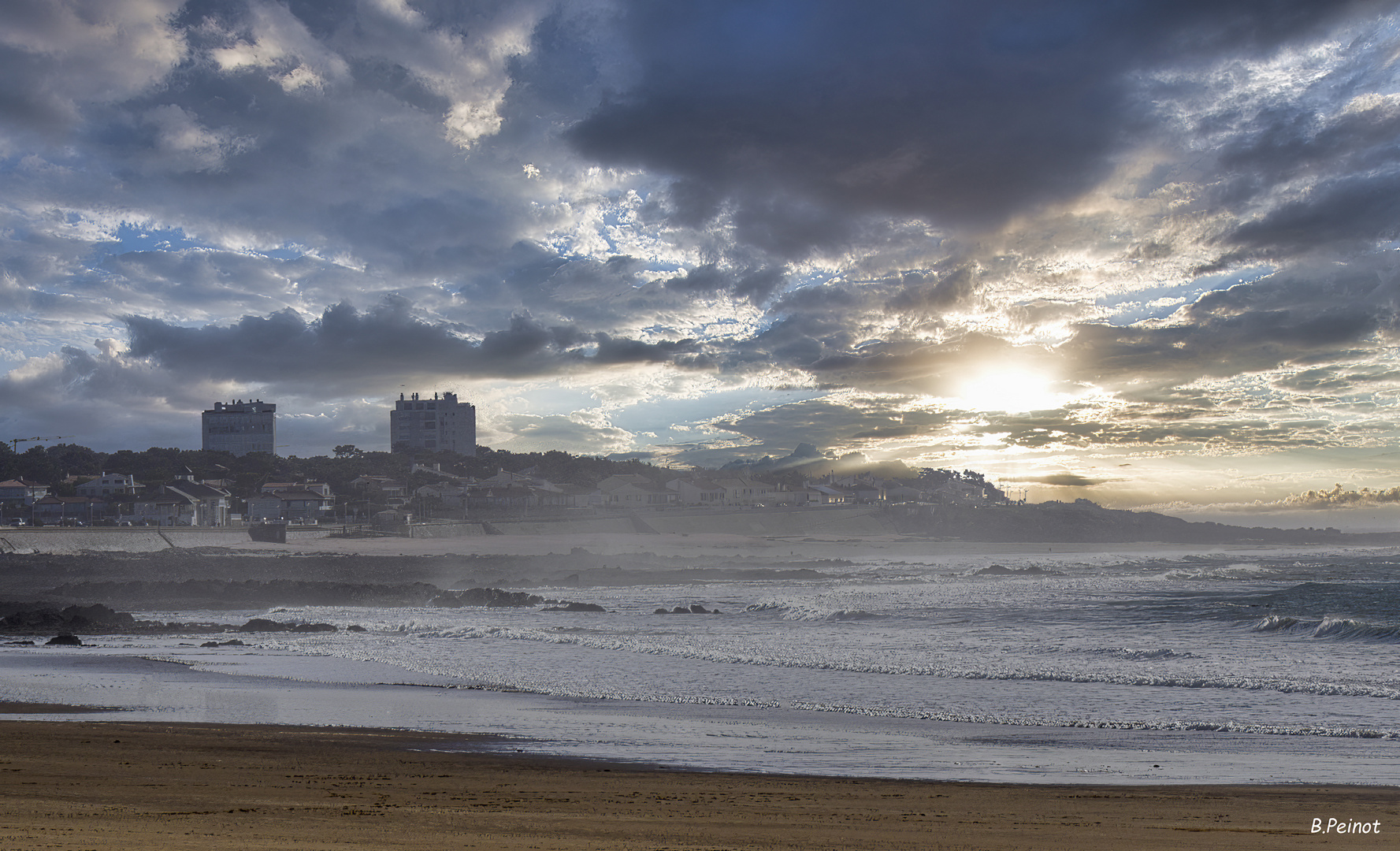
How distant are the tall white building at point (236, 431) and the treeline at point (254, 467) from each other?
49.5m

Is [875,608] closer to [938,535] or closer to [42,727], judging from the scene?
[42,727]

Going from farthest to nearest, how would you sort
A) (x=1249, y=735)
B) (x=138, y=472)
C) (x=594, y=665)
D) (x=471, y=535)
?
(x=138, y=472) < (x=471, y=535) < (x=594, y=665) < (x=1249, y=735)

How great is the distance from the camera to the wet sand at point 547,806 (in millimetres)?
6188

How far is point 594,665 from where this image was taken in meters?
18.5

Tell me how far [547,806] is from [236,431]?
218 meters

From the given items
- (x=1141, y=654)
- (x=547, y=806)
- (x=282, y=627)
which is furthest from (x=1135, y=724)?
(x=282, y=627)

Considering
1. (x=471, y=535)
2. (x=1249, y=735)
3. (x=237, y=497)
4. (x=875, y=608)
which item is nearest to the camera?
(x=1249, y=735)

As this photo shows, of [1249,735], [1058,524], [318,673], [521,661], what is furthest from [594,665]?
[1058,524]

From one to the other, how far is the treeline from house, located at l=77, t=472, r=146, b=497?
148cm

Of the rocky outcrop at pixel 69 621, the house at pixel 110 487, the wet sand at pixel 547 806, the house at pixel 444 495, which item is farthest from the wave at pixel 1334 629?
the house at pixel 444 495

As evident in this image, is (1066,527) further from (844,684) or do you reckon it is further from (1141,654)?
(844,684)

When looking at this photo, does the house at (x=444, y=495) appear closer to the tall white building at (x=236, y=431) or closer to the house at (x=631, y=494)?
the house at (x=631, y=494)

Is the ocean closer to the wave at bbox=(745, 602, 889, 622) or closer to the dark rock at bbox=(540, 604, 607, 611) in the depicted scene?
the wave at bbox=(745, 602, 889, 622)

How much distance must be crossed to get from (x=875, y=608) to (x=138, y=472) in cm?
11425
